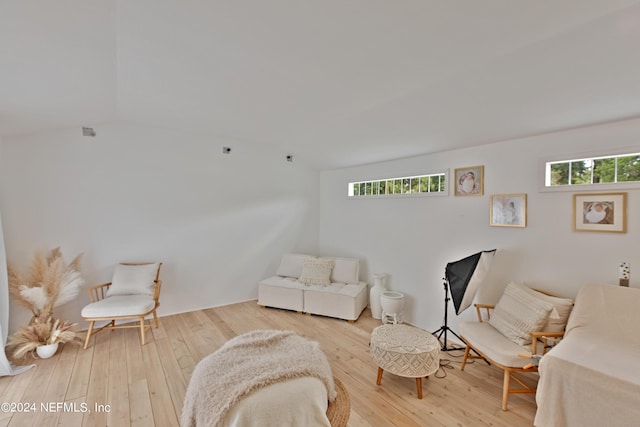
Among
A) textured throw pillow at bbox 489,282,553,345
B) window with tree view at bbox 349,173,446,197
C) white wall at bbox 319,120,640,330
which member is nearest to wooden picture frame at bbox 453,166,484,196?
white wall at bbox 319,120,640,330

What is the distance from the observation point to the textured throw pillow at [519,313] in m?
2.21

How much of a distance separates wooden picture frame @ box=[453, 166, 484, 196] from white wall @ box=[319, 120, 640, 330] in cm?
6

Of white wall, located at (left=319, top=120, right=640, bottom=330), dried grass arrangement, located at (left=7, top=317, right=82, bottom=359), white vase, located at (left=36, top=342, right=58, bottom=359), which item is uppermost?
white wall, located at (left=319, top=120, right=640, bottom=330)

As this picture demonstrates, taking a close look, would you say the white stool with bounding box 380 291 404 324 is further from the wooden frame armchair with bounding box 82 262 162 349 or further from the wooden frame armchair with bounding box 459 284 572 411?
the wooden frame armchair with bounding box 82 262 162 349

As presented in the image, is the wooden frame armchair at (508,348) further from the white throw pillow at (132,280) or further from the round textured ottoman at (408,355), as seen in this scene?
the white throw pillow at (132,280)

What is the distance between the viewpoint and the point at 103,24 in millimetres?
1616

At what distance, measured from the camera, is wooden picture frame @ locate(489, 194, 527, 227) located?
2703 mm

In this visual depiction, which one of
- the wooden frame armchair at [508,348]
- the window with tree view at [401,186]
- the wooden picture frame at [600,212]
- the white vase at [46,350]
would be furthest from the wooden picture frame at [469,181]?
the white vase at [46,350]

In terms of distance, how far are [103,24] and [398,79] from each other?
2.08 meters

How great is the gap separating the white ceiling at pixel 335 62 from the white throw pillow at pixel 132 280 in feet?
6.17

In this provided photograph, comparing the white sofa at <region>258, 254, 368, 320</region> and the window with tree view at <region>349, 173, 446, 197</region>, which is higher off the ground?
the window with tree view at <region>349, 173, 446, 197</region>

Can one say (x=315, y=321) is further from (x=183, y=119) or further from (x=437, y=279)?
(x=183, y=119)

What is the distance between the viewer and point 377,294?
3.88 metres

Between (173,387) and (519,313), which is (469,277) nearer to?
(519,313)
